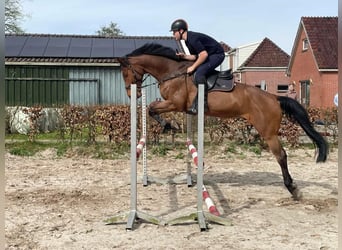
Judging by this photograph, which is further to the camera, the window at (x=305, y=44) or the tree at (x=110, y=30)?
the tree at (x=110, y=30)

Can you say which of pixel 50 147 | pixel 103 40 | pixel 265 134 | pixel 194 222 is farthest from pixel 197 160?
pixel 103 40

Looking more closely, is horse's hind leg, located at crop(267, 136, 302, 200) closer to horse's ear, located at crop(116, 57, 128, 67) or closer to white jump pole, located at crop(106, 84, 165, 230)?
white jump pole, located at crop(106, 84, 165, 230)

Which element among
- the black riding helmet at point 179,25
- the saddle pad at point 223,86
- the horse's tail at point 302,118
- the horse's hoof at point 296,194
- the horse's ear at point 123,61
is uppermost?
the black riding helmet at point 179,25

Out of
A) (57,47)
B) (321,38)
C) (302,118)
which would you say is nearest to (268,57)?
(321,38)

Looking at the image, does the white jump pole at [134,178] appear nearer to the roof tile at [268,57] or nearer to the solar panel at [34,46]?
the solar panel at [34,46]

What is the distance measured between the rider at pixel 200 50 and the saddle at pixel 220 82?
0.08m

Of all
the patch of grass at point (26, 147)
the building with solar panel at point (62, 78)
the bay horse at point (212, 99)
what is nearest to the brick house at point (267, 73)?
the building with solar panel at point (62, 78)

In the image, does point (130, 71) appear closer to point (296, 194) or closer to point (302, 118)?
point (302, 118)

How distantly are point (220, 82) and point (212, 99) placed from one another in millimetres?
252

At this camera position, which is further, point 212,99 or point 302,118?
point 302,118

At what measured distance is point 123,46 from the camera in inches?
690

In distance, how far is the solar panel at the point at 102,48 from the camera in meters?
16.0

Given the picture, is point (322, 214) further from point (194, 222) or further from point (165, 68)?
point (165, 68)

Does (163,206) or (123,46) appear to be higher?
(123,46)
